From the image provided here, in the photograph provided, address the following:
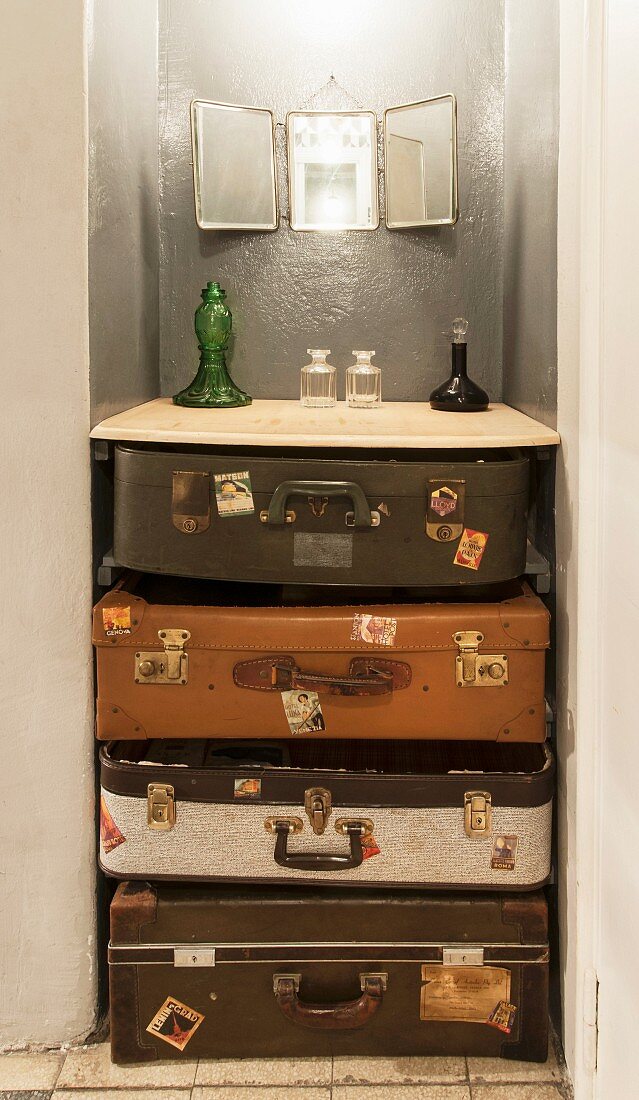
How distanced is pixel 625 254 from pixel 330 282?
935 mm

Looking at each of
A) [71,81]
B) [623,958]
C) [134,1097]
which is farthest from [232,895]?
[71,81]

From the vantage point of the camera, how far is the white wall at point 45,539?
1.66 meters

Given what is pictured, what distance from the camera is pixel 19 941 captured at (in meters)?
1.83

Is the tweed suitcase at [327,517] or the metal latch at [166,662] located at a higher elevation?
the tweed suitcase at [327,517]

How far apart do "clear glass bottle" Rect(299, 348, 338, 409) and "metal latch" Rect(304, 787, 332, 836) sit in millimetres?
826

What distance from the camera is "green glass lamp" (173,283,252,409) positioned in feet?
6.84

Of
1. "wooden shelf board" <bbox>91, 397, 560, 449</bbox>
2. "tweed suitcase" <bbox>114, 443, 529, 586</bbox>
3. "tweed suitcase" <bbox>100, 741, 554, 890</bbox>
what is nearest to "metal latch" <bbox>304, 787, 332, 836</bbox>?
"tweed suitcase" <bbox>100, 741, 554, 890</bbox>

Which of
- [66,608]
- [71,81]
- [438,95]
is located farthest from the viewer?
[438,95]

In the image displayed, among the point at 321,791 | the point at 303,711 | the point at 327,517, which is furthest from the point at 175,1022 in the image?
the point at 327,517

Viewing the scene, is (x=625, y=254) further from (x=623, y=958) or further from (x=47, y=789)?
(x=47, y=789)

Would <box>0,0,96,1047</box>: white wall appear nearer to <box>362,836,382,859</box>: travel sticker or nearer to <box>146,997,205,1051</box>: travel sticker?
<box>146,997,205,1051</box>: travel sticker

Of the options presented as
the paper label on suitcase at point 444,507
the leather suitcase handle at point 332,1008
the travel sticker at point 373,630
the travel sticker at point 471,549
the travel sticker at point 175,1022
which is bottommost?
the travel sticker at point 175,1022

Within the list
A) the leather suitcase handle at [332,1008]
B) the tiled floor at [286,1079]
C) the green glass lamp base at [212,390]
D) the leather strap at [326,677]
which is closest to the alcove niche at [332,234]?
the green glass lamp base at [212,390]

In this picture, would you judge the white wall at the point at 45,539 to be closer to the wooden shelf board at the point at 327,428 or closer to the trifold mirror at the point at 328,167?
the wooden shelf board at the point at 327,428
